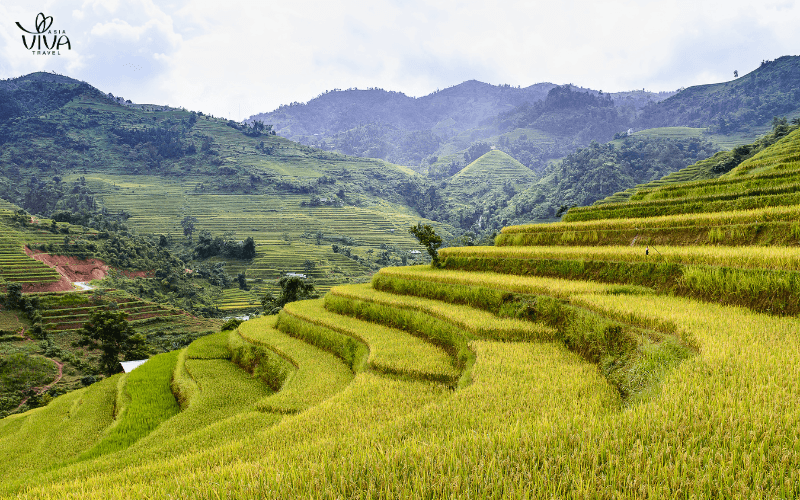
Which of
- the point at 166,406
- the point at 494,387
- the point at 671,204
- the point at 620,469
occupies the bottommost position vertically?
the point at 166,406

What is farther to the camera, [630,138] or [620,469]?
[630,138]

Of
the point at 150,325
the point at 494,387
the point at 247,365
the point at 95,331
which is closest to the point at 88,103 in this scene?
the point at 150,325

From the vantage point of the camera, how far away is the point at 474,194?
174500mm

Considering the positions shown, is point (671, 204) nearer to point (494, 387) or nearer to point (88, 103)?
point (494, 387)

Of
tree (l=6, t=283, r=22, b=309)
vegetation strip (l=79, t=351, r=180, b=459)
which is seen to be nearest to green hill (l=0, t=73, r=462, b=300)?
tree (l=6, t=283, r=22, b=309)

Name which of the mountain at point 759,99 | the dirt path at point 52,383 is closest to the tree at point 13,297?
the dirt path at point 52,383

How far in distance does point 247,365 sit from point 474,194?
548 feet

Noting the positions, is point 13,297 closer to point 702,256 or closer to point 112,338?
point 112,338

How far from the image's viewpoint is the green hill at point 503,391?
2779 millimetres

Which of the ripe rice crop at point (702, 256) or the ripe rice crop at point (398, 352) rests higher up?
the ripe rice crop at point (702, 256)

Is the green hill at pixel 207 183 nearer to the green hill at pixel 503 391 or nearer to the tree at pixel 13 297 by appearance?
the tree at pixel 13 297

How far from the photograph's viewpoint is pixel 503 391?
5590 millimetres

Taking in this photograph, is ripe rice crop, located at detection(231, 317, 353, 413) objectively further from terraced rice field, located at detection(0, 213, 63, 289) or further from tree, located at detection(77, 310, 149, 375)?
terraced rice field, located at detection(0, 213, 63, 289)

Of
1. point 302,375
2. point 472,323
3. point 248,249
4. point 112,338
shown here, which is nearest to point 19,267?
point 112,338
